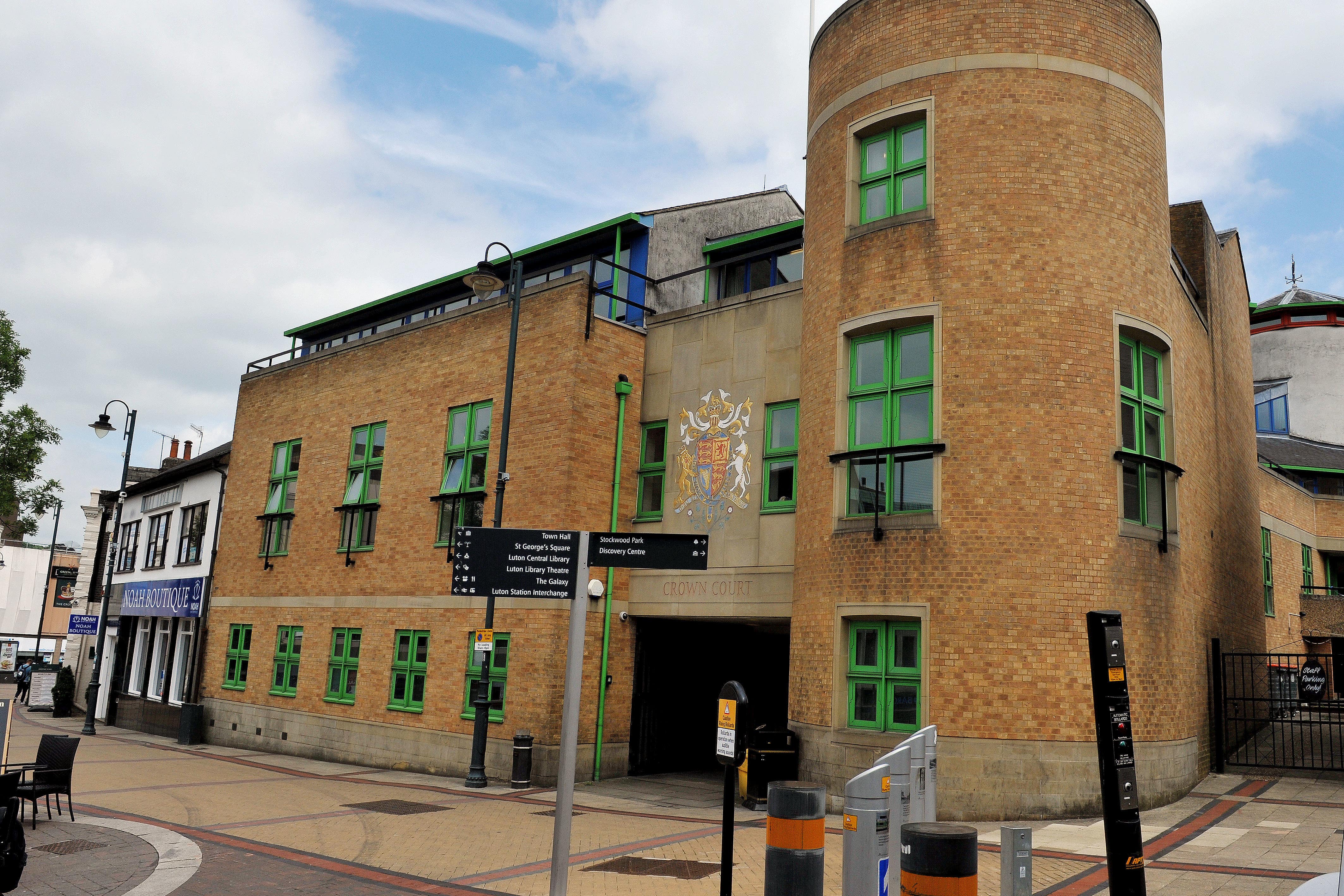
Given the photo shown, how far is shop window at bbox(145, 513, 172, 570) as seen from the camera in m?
31.1

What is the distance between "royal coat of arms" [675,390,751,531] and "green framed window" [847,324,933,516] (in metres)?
2.82

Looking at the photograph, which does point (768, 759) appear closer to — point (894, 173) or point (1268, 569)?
point (894, 173)

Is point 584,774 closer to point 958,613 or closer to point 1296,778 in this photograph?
point 958,613

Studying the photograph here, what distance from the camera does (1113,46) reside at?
46.2ft

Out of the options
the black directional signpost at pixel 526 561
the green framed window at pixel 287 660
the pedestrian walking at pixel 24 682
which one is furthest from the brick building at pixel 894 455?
the pedestrian walking at pixel 24 682

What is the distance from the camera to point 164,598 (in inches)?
1147

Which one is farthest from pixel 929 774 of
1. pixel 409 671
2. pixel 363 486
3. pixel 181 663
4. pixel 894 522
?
pixel 181 663

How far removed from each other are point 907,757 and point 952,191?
8.63 meters

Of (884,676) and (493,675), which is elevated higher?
(884,676)

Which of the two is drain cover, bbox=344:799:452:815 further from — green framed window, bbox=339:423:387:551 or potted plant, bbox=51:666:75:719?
potted plant, bbox=51:666:75:719

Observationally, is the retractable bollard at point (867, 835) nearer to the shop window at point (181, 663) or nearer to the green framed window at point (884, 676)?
the green framed window at point (884, 676)

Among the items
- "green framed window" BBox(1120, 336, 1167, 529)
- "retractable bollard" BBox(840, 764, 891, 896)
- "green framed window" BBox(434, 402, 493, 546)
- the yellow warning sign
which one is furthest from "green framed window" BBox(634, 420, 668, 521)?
"retractable bollard" BBox(840, 764, 891, 896)

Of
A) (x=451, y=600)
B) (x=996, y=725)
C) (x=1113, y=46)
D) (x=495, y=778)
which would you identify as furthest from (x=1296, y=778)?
(x=451, y=600)

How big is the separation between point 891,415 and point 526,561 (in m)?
7.38
